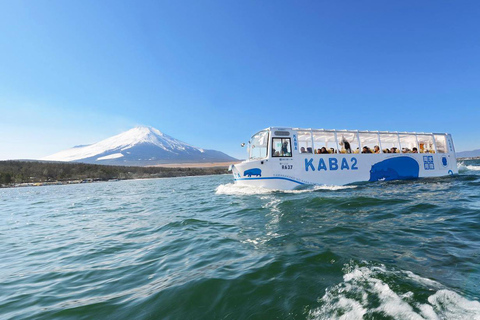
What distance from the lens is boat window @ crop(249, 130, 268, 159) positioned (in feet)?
54.6

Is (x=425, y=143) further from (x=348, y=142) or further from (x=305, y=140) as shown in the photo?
(x=305, y=140)

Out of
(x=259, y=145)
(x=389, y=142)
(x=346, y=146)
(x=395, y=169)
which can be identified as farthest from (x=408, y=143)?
(x=259, y=145)

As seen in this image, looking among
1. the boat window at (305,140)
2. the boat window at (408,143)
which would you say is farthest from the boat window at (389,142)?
the boat window at (305,140)

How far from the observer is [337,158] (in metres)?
17.4

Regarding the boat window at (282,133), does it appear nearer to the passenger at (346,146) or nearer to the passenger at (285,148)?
the passenger at (285,148)

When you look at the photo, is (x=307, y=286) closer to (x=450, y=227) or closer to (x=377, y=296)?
(x=377, y=296)

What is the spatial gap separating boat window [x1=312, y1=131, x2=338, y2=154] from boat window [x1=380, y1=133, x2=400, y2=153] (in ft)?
15.5

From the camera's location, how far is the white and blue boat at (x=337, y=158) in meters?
15.7

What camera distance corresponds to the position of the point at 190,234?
683cm

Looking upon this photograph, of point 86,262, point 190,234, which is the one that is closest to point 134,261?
point 86,262

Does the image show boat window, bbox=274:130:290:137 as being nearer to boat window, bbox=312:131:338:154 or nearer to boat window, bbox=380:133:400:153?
boat window, bbox=312:131:338:154

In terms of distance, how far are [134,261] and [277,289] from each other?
3.44m

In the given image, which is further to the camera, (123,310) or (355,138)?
(355,138)

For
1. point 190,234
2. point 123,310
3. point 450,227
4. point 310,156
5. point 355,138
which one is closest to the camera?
point 123,310
